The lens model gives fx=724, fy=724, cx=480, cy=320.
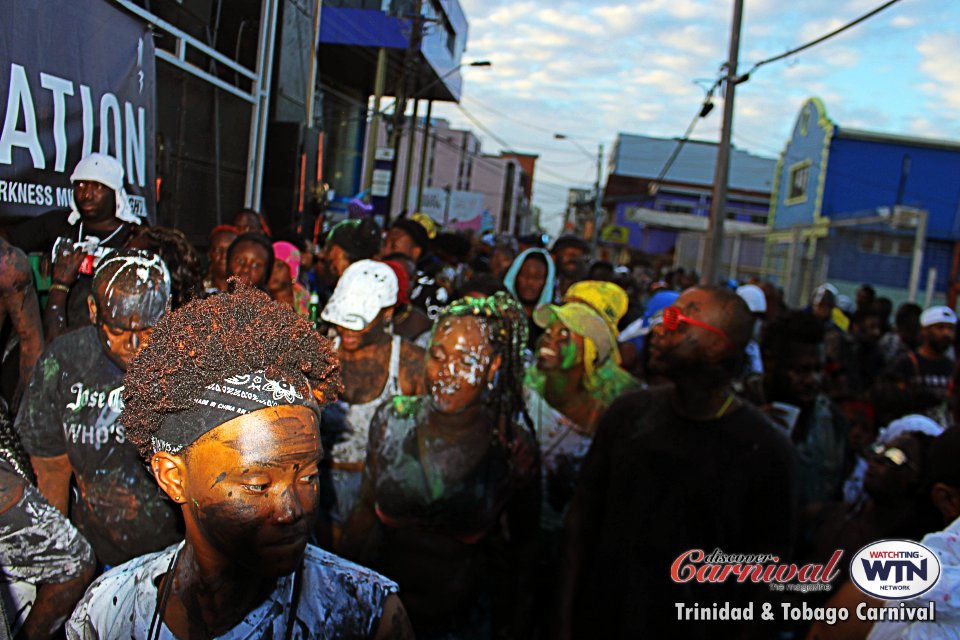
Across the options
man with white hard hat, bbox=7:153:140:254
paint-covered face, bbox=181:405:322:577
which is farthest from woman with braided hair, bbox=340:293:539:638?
man with white hard hat, bbox=7:153:140:254

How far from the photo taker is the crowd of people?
1433 millimetres

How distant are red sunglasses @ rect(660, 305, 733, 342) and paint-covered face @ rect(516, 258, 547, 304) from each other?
2819 millimetres

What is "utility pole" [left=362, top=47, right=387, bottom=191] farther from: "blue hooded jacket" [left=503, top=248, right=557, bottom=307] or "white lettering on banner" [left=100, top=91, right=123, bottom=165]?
"blue hooded jacket" [left=503, top=248, right=557, bottom=307]

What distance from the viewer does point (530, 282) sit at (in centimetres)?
559

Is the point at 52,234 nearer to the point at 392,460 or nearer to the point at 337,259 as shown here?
the point at 337,259

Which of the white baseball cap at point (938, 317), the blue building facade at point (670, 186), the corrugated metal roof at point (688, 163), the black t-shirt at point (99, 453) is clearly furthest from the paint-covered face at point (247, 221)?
the corrugated metal roof at point (688, 163)

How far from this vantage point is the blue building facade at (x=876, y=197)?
2238cm

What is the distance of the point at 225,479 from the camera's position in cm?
138

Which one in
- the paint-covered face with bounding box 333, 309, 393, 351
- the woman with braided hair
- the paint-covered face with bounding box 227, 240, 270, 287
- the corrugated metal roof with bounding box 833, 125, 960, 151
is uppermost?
the corrugated metal roof with bounding box 833, 125, 960, 151

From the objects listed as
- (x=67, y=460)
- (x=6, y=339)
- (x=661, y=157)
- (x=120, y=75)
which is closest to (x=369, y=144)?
(x=120, y=75)

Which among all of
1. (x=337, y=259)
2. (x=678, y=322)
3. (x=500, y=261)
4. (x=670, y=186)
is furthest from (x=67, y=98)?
(x=670, y=186)

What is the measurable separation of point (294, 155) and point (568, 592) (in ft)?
27.3

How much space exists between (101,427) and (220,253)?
289cm

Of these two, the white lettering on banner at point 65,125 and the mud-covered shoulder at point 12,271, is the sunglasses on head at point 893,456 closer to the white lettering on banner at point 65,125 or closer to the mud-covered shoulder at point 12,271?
the mud-covered shoulder at point 12,271
